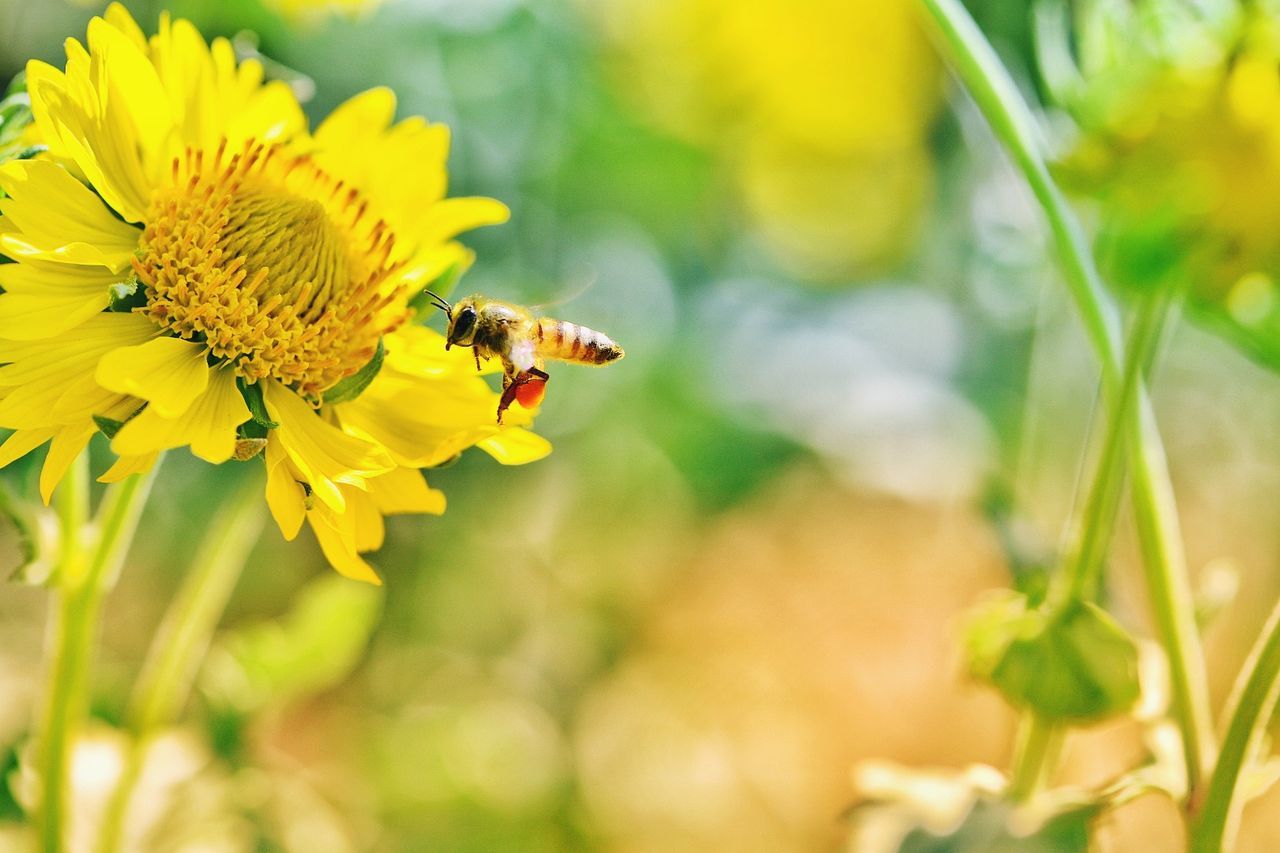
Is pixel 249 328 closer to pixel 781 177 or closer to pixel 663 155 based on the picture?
pixel 663 155

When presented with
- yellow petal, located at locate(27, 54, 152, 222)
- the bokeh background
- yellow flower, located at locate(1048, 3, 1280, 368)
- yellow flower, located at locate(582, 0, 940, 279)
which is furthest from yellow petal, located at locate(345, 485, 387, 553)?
yellow flower, located at locate(582, 0, 940, 279)

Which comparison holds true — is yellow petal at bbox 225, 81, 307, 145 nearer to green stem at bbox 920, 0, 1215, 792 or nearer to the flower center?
the flower center

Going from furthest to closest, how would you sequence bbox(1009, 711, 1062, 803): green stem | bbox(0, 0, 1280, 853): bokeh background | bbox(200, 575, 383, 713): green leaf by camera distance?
1. bbox(0, 0, 1280, 853): bokeh background
2. bbox(200, 575, 383, 713): green leaf
3. bbox(1009, 711, 1062, 803): green stem

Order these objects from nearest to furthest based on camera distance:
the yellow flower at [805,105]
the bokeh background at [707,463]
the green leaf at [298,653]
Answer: the green leaf at [298,653]
the bokeh background at [707,463]
the yellow flower at [805,105]

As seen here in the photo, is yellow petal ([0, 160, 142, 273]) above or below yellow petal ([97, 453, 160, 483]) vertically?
above

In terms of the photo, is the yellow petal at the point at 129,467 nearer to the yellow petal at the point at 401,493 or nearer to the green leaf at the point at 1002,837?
the yellow petal at the point at 401,493

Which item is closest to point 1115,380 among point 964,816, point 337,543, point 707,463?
point 964,816

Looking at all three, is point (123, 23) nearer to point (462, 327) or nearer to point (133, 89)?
point (133, 89)

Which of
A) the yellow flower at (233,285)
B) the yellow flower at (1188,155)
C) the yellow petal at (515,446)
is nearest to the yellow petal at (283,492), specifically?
the yellow flower at (233,285)
